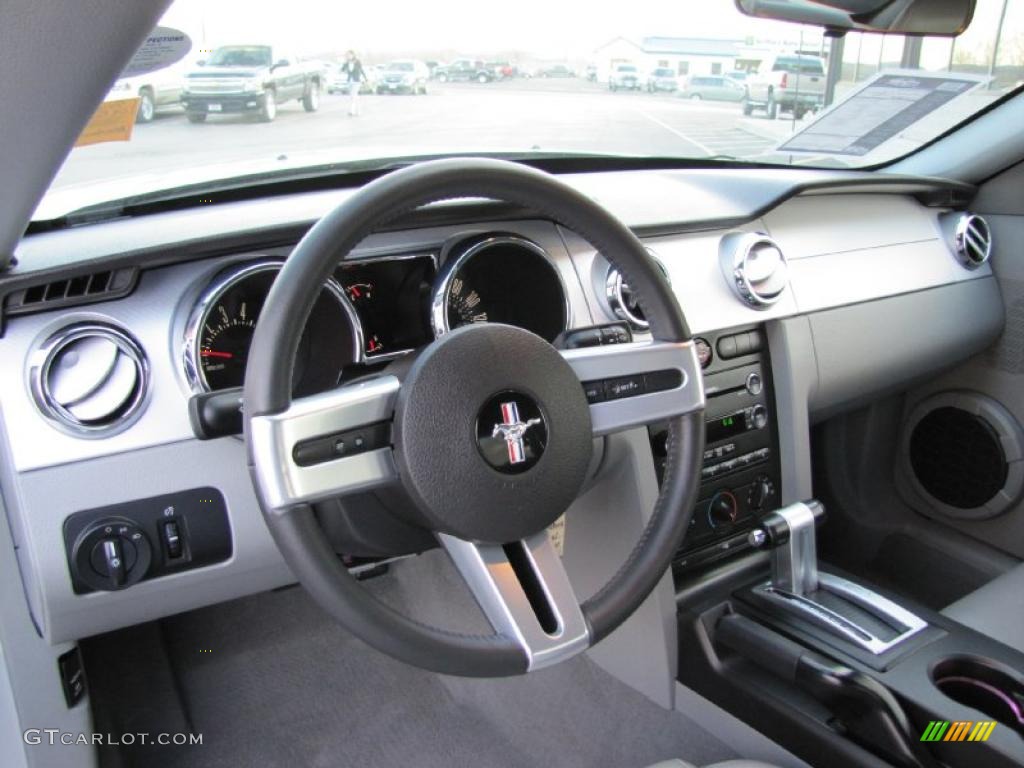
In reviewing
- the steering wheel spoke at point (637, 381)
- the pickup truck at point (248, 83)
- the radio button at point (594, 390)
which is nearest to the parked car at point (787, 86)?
the pickup truck at point (248, 83)

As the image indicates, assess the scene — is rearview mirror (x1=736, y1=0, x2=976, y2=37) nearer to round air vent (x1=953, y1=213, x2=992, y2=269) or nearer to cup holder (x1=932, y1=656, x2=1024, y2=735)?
round air vent (x1=953, y1=213, x2=992, y2=269)

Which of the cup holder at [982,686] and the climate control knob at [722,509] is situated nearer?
the cup holder at [982,686]

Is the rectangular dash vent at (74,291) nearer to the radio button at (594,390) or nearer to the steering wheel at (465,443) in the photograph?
the steering wheel at (465,443)

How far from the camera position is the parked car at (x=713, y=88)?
7.15 feet

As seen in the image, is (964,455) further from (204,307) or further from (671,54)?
(204,307)

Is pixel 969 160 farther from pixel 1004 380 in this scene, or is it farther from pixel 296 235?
pixel 296 235

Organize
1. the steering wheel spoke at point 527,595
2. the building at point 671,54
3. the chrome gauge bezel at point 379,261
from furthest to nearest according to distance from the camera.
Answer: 1. the building at point 671,54
2. the chrome gauge bezel at point 379,261
3. the steering wheel spoke at point 527,595

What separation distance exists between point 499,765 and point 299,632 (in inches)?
24.4

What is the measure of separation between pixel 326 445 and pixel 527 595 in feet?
1.08

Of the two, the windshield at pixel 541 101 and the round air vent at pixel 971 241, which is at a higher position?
the windshield at pixel 541 101

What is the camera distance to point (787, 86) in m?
2.32

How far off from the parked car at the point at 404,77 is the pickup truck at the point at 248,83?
0.13 metres

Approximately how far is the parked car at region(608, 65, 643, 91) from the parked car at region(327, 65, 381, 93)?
582mm

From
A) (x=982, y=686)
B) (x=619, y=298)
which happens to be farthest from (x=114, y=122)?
(x=982, y=686)
